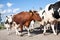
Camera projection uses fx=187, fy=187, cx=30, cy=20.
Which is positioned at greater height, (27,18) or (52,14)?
(52,14)

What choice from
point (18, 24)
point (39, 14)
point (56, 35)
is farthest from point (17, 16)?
point (56, 35)

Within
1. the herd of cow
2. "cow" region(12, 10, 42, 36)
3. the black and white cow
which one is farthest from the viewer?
"cow" region(12, 10, 42, 36)

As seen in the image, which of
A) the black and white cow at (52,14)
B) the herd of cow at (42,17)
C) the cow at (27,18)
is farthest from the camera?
the cow at (27,18)

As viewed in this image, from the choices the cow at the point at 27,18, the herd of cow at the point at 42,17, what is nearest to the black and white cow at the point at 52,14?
the herd of cow at the point at 42,17

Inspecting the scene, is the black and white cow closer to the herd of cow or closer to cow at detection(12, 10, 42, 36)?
the herd of cow

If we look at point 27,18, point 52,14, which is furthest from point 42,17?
point 52,14

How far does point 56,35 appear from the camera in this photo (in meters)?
14.2

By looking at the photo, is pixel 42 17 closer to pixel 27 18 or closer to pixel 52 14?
pixel 27 18

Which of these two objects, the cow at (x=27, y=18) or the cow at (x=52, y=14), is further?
the cow at (x=27, y=18)

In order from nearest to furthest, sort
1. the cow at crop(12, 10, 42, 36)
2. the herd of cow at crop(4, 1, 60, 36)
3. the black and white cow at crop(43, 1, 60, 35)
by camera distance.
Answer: the black and white cow at crop(43, 1, 60, 35) → the herd of cow at crop(4, 1, 60, 36) → the cow at crop(12, 10, 42, 36)

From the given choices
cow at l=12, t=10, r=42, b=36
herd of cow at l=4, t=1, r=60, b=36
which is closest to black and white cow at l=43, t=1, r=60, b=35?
herd of cow at l=4, t=1, r=60, b=36

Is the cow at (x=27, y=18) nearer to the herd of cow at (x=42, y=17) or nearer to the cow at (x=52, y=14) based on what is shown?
the herd of cow at (x=42, y=17)

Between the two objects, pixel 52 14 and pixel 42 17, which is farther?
pixel 42 17

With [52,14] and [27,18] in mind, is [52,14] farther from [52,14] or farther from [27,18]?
[27,18]
